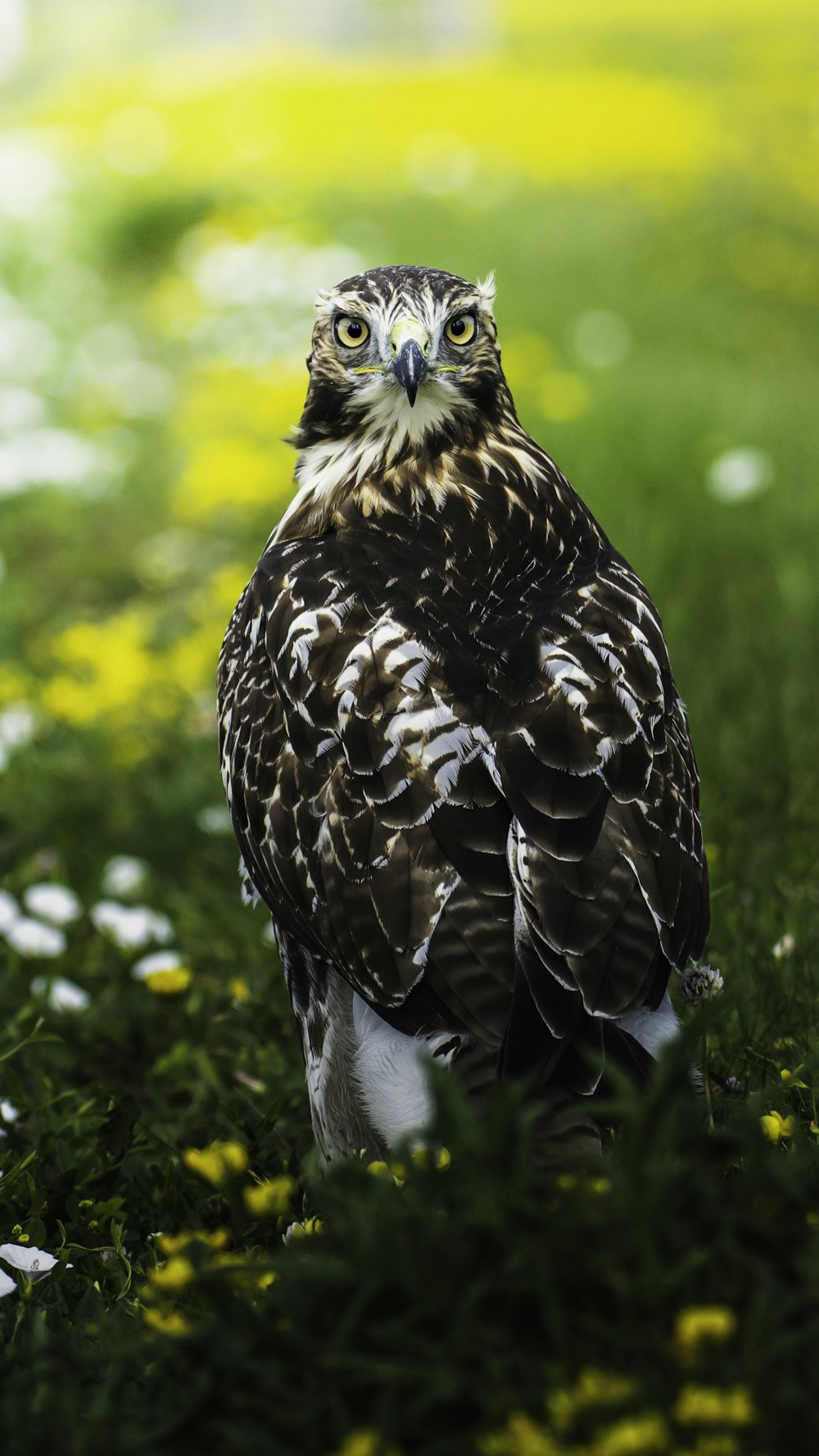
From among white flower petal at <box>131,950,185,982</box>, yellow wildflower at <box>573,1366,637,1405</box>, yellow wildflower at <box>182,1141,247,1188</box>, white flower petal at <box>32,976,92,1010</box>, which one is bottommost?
A: yellow wildflower at <box>573,1366,637,1405</box>

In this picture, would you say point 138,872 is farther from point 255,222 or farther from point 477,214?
point 477,214

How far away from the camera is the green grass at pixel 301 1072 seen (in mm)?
1715

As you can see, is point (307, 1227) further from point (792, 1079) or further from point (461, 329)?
point (461, 329)

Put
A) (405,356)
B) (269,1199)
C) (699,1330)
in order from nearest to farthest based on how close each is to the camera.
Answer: (699,1330), (269,1199), (405,356)

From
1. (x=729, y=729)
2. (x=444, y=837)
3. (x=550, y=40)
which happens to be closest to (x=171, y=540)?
(x=729, y=729)

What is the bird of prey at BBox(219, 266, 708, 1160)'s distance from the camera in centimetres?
257

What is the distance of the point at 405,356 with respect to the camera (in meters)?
3.01

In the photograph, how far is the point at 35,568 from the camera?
782 centimetres

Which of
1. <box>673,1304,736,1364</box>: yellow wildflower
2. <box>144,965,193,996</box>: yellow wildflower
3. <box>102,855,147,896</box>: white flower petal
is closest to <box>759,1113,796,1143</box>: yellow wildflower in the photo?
<box>673,1304,736,1364</box>: yellow wildflower

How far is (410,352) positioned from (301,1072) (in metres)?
1.81

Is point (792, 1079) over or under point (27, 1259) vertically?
over

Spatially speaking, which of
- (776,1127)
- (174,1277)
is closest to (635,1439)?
(174,1277)

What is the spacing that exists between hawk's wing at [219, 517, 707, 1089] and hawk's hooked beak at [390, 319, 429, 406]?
0.40 m

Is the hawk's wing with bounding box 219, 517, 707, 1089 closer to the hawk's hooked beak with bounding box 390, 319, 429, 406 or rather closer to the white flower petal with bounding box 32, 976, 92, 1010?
the hawk's hooked beak with bounding box 390, 319, 429, 406
